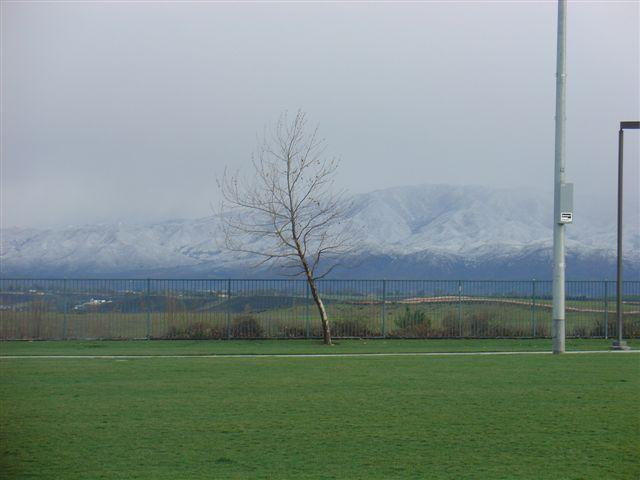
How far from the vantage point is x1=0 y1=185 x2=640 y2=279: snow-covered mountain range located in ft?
411

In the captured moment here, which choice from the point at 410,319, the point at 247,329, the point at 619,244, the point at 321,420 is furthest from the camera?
the point at 410,319

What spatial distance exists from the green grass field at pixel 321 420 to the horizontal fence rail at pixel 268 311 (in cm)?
1088

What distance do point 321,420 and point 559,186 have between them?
12.4m

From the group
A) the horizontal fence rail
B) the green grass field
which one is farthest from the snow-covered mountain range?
the green grass field

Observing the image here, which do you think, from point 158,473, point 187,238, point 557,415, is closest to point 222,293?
point 557,415

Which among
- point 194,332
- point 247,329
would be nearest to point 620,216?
point 247,329

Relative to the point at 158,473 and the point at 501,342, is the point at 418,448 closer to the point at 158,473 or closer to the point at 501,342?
the point at 158,473

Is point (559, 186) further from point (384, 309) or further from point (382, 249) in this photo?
point (382, 249)

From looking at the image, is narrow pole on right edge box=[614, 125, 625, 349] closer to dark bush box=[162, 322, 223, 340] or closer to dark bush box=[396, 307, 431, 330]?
dark bush box=[396, 307, 431, 330]

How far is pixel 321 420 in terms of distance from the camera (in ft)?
42.1

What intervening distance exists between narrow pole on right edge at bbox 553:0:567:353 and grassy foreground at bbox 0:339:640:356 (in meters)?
3.43

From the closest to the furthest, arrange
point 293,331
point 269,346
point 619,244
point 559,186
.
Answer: point 559,186
point 619,244
point 269,346
point 293,331

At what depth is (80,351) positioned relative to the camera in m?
26.6

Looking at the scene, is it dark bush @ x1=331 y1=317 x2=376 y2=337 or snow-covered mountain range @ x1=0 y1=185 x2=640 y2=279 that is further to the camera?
snow-covered mountain range @ x1=0 y1=185 x2=640 y2=279
